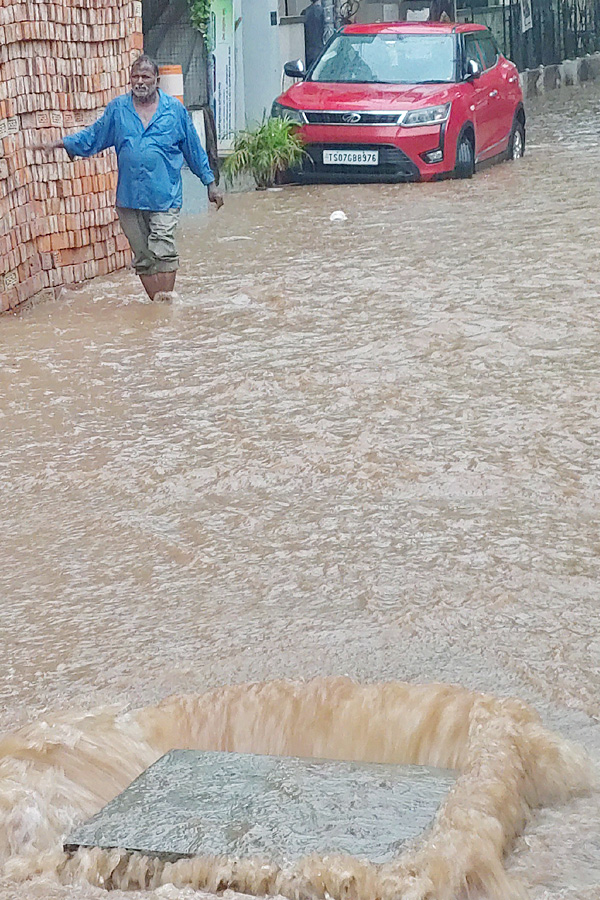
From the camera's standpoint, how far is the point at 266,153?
1605 cm

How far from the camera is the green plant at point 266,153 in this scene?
16078 mm

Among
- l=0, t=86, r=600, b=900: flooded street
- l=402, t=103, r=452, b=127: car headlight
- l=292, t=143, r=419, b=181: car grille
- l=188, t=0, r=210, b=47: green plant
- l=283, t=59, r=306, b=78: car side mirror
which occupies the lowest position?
l=0, t=86, r=600, b=900: flooded street

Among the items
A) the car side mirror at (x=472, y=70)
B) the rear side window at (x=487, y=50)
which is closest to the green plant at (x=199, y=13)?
the car side mirror at (x=472, y=70)

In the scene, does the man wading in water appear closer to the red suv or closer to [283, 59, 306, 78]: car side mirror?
the red suv

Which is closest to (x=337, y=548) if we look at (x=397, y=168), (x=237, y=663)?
(x=237, y=663)

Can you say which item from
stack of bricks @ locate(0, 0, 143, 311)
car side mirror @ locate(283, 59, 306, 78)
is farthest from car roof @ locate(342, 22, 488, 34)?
stack of bricks @ locate(0, 0, 143, 311)

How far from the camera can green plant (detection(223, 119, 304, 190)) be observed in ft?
52.7

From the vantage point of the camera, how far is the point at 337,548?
533cm

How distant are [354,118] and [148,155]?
6.46 meters

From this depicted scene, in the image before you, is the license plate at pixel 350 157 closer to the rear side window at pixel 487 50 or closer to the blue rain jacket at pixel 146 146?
the rear side window at pixel 487 50

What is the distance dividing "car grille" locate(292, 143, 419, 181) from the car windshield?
0.90 m

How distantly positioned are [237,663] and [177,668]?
0.57 ft

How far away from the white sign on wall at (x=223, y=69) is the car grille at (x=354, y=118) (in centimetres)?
118

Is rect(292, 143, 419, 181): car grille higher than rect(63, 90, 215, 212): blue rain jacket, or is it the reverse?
rect(63, 90, 215, 212): blue rain jacket
